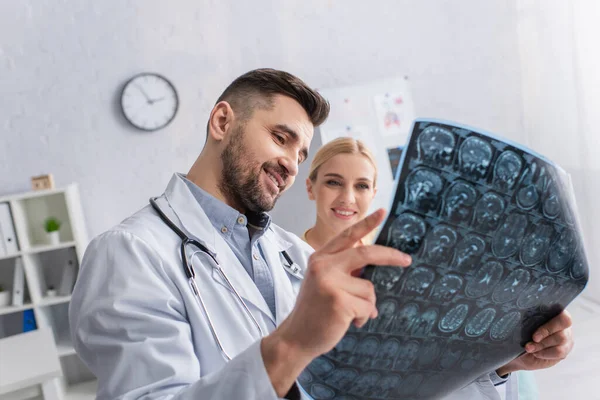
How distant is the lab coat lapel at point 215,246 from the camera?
3.60 ft

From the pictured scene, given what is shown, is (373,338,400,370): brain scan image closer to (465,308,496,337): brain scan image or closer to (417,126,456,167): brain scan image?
(465,308,496,337): brain scan image

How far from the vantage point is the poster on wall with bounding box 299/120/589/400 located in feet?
2.10

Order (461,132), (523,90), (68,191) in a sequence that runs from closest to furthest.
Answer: (461,132)
(68,191)
(523,90)

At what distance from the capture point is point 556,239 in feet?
2.37

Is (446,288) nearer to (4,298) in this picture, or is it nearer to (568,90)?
(4,298)

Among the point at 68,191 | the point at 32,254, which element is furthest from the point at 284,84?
the point at 32,254

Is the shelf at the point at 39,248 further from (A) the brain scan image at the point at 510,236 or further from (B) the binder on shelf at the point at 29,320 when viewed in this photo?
(A) the brain scan image at the point at 510,236

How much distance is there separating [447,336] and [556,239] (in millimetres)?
185

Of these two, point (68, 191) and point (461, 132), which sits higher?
point (461, 132)

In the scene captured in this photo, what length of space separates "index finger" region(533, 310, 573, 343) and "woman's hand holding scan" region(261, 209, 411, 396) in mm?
377

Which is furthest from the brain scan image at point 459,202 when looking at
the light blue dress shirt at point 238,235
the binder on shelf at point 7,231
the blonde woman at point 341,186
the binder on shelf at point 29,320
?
the binder on shelf at point 29,320

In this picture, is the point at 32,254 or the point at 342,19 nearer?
the point at 32,254

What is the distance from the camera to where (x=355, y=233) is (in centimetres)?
63

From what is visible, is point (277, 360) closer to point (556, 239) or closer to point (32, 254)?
point (556, 239)
